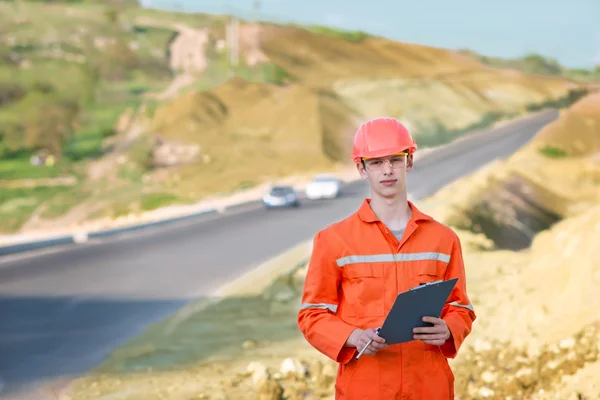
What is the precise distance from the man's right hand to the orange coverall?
4cm

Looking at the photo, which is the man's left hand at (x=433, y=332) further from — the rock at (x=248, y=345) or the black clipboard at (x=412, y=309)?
the rock at (x=248, y=345)

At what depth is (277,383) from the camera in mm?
7961

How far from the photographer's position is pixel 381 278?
380 centimetres

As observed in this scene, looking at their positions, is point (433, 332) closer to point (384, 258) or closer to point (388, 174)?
point (384, 258)

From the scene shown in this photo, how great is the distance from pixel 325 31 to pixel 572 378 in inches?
4237

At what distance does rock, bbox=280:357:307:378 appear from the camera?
8.35 metres

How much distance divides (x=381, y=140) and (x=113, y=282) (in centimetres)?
1451

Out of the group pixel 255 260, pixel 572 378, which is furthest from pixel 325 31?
pixel 572 378

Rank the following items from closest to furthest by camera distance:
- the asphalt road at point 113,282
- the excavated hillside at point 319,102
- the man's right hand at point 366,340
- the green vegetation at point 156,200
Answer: the man's right hand at point 366,340 < the asphalt road at point 113,282 < the green vegetation at point 156,200 < the excavated hillside at point 319,102

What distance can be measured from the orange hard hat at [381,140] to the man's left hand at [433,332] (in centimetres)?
67

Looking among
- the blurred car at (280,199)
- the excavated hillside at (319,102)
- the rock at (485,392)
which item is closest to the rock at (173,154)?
the excavated hillside at (319,102)

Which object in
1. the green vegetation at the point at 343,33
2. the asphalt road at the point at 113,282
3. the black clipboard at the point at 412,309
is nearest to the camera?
the black clipboard at the point at 412,309

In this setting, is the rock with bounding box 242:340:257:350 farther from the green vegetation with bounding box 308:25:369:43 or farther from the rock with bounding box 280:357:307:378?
the green vegetation with bounding box 308:25:369:43

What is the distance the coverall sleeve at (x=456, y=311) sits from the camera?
385 cm
